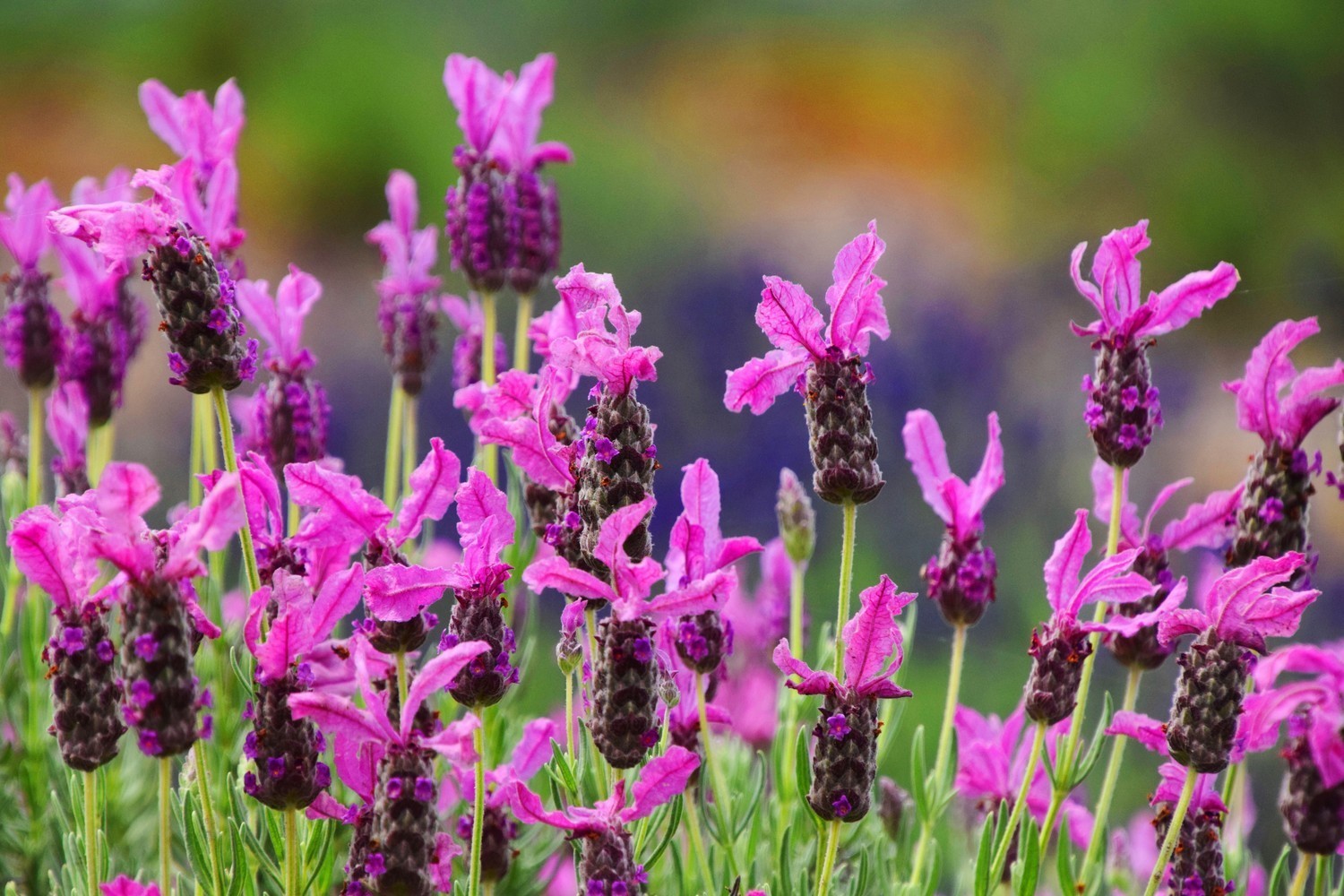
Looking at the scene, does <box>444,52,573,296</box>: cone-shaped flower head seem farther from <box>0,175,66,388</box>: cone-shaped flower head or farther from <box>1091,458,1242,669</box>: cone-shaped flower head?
<box>1091,458,1242,669</box>: cone-shaped flower head

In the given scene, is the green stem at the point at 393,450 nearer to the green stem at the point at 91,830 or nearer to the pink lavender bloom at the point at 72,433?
the pink lavender bloom at the point at 72,433

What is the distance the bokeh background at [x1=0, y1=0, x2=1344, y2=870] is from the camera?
4477 mm

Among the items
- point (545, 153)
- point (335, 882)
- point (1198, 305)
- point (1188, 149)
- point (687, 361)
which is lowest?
point (335, 882)

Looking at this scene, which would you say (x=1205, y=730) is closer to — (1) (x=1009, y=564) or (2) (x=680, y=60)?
(1) (x=1009, y=564)

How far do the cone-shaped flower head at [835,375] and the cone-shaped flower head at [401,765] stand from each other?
0.68 ft

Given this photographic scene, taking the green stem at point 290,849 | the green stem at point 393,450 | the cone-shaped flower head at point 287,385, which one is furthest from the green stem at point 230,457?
the green stem at point 393,450

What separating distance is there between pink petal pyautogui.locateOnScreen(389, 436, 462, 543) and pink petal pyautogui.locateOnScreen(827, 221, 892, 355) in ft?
0.70

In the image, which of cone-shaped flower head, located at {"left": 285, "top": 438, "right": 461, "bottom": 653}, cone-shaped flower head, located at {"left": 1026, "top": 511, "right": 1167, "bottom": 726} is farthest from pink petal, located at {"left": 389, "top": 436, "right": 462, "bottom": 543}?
cone-shaped flower head, located at {"left": 1026, "top": 511, "right": 1167, "bottom": 726}

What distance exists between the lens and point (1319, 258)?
3.01 m

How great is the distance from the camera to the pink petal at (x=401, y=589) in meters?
0.65

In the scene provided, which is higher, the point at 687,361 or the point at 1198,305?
the point at 687,361

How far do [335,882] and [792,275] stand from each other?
2.82 meters

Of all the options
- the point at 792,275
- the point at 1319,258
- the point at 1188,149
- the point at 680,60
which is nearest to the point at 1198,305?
the point at 1319,258

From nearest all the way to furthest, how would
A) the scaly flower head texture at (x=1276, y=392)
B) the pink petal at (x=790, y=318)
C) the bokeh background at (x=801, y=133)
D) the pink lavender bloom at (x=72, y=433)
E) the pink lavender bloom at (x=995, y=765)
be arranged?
the pink petal at (x=790, y=318) < the scaly flower head texture at (x=1276, y=392) < the pink lavender bloom at (x=995, y=765) < the pink lavender bloom at (x=72, y=433) < the bokeh background at (x=801, y=133)
